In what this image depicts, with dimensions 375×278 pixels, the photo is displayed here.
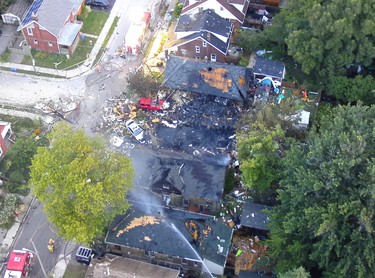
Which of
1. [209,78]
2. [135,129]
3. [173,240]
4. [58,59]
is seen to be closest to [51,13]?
[58,59]

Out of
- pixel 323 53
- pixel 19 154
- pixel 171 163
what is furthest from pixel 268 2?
→ pixel 19 154

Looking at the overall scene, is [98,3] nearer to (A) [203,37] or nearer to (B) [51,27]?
(B) [51,27]

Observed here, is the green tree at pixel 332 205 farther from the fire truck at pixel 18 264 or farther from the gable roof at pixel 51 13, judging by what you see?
the gable roof at pixel 51 13

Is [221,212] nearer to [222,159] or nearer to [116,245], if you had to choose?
Result: [222,159]

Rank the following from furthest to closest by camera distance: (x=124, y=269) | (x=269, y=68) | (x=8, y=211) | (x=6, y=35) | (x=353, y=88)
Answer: (x=6, y=35) < (x=269, y=68) < (x=353, y=88) < (x=8, y=211) < (x=124, y=269)

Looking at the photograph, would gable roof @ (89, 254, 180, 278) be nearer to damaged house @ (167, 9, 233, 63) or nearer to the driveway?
damaged house @ (167, 9, 233, 63)

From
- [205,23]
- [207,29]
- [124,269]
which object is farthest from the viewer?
[205,23]

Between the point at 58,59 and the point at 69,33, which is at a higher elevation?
the point at 69,33
